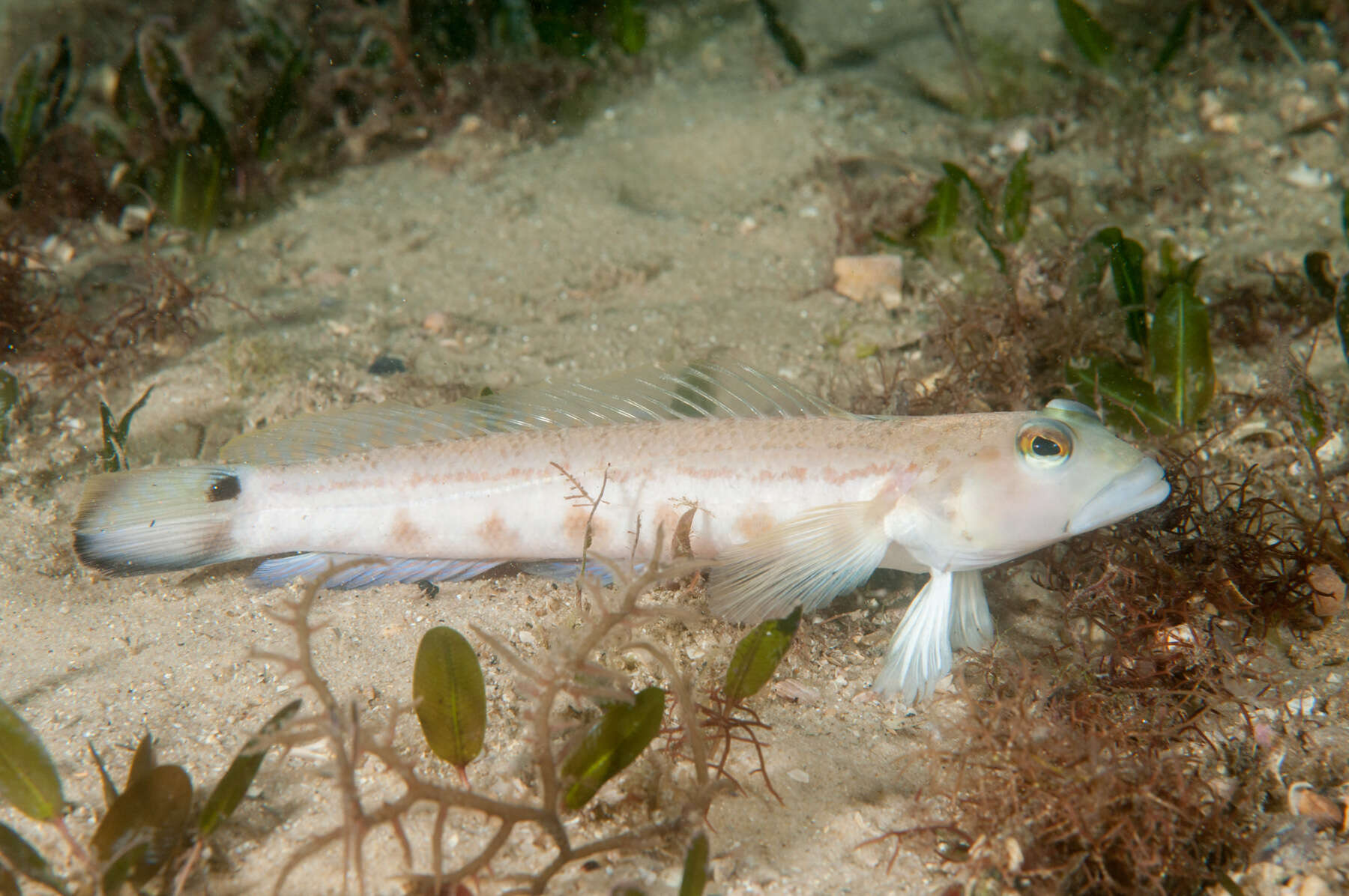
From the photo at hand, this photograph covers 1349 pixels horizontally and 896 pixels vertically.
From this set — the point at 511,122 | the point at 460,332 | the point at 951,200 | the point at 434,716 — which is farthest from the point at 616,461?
the point at 511,122

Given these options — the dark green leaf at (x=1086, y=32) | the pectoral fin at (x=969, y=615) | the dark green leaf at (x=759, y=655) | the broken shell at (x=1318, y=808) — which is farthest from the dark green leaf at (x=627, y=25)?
the broken shell at (x=1318, y=808)

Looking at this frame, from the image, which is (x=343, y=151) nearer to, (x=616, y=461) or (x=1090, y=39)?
(x=616, y=461)

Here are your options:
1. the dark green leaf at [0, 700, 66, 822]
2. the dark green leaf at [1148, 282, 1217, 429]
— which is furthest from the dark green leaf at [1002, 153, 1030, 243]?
the dark green leaf at [0, 700, 66, 822]

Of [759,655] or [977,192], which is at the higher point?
[977,192]

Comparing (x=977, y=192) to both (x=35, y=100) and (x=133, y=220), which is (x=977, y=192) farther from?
(x=35, y=100)

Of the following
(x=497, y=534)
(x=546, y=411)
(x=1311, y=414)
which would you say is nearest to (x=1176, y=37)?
(x=1311, y=414)

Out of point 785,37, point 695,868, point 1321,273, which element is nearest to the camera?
point 695,868

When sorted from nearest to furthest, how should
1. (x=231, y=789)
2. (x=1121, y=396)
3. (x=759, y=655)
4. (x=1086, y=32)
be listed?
(x=231, y=789) → (x=759, y=655) → (x=1121, y=396) → (x=1086, y=32)

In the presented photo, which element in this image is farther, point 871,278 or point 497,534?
point 871,278
